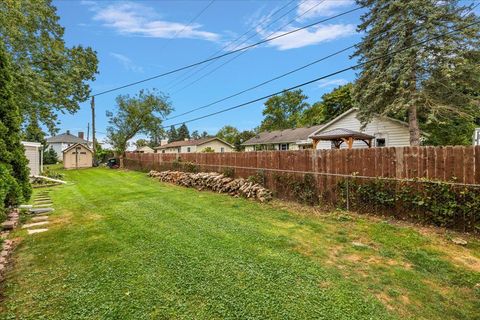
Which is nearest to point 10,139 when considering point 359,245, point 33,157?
point 359,245

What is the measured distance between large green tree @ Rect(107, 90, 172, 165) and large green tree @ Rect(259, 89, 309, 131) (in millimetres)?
23274

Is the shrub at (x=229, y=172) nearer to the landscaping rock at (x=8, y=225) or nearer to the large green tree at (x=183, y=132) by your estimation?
the landscaping rock at (x=8, y=225)

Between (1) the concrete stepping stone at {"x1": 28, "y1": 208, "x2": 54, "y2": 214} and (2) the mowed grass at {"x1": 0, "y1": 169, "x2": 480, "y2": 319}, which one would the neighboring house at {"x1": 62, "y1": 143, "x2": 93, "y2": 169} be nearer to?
(1) the concrete stepping stone at {"x1": 28, "y1": 208, "x2": 54, "y2": 214}

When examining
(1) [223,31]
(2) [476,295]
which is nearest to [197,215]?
(2) [476,295]

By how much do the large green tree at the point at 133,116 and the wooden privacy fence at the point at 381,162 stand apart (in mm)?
21544

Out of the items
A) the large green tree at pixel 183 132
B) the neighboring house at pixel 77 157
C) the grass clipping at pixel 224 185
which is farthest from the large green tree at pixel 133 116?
the large green tree at pixel 183 132

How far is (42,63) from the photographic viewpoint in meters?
12.4

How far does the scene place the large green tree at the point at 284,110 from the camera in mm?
48562

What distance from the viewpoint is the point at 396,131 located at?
1475cm

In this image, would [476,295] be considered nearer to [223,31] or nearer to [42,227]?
[42,227]

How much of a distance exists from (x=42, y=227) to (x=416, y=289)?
687 centimetres

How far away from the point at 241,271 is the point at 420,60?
45.8ft

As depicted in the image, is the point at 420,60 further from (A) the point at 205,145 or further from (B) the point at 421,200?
(A) the point at 205,145

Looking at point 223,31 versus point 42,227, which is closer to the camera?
point 42,227
